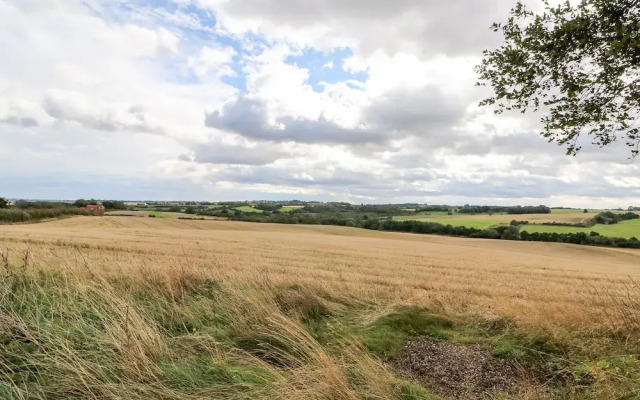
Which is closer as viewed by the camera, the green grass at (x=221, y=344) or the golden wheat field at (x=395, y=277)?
the green grass at (x=221, y=344)

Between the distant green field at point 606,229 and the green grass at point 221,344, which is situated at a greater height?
the green grass at point 221,344

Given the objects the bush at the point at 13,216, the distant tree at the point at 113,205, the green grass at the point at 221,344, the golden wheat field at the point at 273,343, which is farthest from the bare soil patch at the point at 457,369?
the distant tree at the point at 113,205

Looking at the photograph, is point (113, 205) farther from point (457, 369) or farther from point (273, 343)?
point (457, 369)

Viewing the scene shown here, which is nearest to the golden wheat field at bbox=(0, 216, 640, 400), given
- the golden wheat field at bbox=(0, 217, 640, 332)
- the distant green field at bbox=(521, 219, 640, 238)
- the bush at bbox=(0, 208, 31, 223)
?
the golden wheat field at bbox=(0, 217, 640, 332)

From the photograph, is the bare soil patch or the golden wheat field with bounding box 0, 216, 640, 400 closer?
the golden wheat field with bounding box 0, 216, 640, 400

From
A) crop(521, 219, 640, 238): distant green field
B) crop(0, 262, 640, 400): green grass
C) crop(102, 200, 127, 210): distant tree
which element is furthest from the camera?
crop(102, 200, 127, 210): distant tree

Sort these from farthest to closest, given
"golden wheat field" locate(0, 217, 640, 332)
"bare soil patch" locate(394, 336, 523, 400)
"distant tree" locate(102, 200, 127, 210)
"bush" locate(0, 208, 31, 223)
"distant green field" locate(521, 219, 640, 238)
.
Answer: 1. "distant tree" locate(102, 200, 127, 210)
2. "distant green field" locate(521, 219, 640, 238)
3. "bush" locate(0, 208, 31, 223)
4. "golden wheat field" locate(0, 217, 640, 332)
5. "bare soil patch" locate(394, 336, 523, 400)

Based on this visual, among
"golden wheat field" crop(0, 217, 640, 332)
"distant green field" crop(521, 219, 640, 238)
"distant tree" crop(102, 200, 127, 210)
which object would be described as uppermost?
"distant tree" crop(102, 200, 127, 210)

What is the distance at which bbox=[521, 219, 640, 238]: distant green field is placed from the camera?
7888cm

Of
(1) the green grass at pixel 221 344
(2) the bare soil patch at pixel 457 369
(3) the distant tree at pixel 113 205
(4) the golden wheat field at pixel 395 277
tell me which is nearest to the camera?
(1) the green grass at pixel 221 344

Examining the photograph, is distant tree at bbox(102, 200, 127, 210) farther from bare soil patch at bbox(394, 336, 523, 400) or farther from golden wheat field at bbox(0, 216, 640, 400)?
bare soil patch at bbox(394, 336, 523, 400)

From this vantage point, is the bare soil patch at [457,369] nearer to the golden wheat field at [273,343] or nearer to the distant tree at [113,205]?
the golden wheat field at [273,343]

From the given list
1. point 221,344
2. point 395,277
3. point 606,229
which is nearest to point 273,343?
point 221,344

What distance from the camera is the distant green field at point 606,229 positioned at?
78.9 meters
